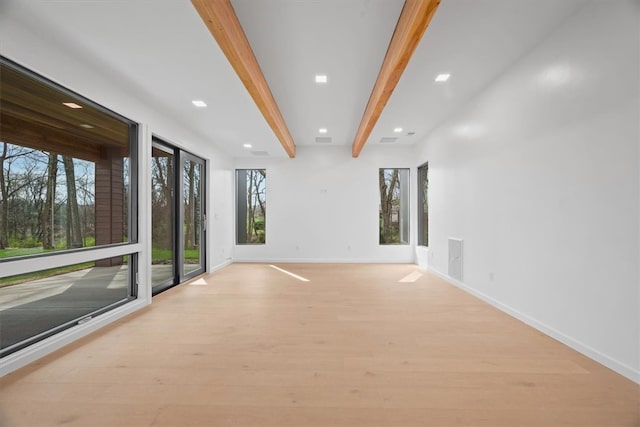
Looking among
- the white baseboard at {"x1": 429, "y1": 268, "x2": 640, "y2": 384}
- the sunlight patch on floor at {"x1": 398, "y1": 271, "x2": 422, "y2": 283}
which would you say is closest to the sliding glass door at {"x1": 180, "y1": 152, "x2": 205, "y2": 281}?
the sunlight patch on floor at {"x1": 398, "y1": 271, "x2": 422, "y2": 283}

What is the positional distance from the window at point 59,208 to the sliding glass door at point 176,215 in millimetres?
680

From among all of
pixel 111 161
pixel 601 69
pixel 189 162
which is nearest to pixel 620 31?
pixel 601 69

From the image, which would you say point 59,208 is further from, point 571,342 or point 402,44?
point 571,342

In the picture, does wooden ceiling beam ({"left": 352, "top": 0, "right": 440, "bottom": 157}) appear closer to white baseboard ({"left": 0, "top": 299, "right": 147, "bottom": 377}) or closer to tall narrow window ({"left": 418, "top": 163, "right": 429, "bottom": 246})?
tall narrow window ({"left": 418, "top": 163, "right": 429, "bottom": 246})

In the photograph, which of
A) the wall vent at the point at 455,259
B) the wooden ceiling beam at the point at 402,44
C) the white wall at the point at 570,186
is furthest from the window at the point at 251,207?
the white wall at the point at 570,186

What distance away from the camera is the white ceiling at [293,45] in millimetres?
2057

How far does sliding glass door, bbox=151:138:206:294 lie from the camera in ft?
13.1

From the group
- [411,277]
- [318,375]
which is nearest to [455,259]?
[411,277]

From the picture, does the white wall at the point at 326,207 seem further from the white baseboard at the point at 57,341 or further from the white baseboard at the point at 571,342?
the white baseboard at the point at 57,341

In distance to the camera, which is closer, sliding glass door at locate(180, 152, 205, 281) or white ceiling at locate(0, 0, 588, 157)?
white ceiling at locate(0, 0, 588, 157)

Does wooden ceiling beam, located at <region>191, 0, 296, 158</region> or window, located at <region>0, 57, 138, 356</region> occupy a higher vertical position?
wooden ceiling beam, located at <region>191, 0, 296, 158</region>

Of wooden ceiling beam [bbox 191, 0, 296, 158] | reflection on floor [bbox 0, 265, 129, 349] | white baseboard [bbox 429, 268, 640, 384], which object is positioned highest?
wooden ceiling beam [bbox 191, 0, 296, 158]

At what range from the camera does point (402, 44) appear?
2.29 m

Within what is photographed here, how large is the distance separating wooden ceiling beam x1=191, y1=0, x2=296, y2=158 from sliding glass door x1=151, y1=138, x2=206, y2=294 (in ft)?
6.07
